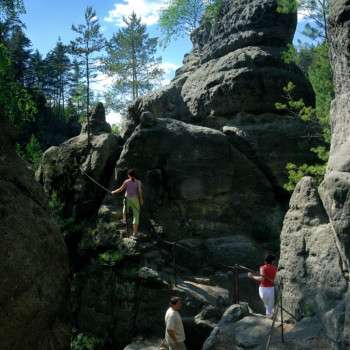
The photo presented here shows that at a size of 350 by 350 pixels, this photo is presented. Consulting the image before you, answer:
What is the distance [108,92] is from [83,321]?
32588mm

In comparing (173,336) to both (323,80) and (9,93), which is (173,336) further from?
(323,80)

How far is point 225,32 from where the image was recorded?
22.4 meters

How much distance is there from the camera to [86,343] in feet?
46.0

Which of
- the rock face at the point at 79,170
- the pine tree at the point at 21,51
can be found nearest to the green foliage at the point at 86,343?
the rock face at the point at 79,170

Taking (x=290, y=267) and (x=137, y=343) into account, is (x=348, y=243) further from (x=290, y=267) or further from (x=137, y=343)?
(x=137, y=343)

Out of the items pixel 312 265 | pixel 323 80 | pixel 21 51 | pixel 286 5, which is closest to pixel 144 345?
pixel 312 265

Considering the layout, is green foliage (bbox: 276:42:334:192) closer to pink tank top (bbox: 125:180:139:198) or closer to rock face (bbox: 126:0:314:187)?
rock face (bbox: 126:0:314:187)

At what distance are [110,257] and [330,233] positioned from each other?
7.81 metres

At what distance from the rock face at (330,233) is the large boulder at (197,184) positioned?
6676mm

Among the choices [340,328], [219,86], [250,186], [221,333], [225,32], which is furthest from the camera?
[225,32]

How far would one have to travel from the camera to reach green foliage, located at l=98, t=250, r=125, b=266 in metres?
14.6

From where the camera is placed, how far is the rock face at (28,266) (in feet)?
30.9

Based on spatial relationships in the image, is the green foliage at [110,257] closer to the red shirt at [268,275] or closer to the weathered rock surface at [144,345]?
the weathered rock surface at [144,345]

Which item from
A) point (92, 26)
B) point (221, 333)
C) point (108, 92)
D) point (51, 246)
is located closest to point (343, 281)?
point (221, 333)
